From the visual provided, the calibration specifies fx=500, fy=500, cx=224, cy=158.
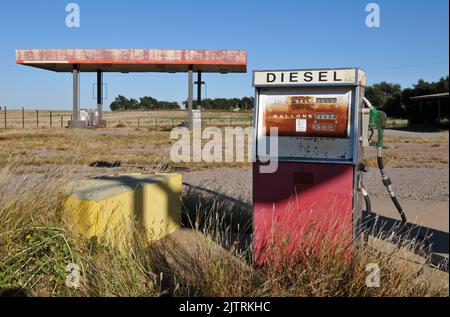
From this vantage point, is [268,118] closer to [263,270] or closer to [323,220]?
[323,220]

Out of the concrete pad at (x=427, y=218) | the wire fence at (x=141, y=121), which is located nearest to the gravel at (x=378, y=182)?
the concrete pad at (x=427, y=218)

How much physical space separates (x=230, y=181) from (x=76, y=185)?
5.74 m

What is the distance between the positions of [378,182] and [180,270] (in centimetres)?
769

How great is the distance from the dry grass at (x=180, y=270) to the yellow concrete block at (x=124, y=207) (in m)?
0.18

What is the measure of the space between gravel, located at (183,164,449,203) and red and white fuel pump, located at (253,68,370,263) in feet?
11.6

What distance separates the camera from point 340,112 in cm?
455

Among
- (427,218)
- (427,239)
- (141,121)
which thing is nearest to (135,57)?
(141,121)

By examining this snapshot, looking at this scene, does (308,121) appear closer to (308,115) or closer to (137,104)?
(308,115)

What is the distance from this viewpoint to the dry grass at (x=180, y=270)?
3.64 metres

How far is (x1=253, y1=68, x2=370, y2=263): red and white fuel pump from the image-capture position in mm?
4461

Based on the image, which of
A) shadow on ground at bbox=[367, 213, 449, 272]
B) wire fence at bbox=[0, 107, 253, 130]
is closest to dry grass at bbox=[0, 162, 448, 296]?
shadow on ground at bbox=[367, 213, 449, 272]
